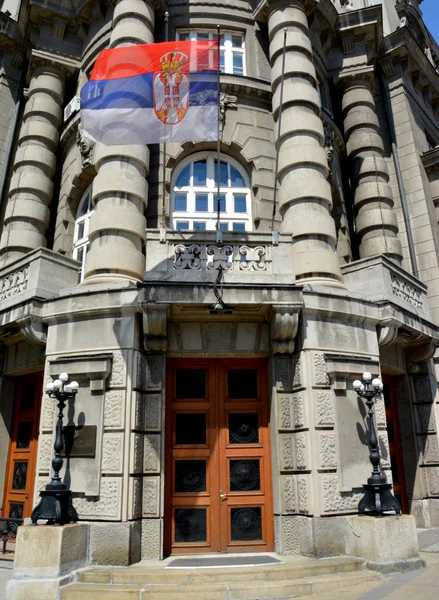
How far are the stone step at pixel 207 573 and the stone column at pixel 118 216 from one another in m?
6.35

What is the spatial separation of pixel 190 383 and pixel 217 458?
74.0 inches

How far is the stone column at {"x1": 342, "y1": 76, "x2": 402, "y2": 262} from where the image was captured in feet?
55.4

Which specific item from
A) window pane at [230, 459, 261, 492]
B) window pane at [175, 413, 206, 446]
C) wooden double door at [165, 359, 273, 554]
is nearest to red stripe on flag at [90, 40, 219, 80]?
wooden double door at [165, 359, 273, 554]

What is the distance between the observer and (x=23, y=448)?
14164mm

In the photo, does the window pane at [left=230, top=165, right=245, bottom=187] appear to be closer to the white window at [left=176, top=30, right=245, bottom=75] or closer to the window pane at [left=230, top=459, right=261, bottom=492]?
the white window at [left=176, top=30, right=245, bottom=75]

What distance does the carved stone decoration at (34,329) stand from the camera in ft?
39.2

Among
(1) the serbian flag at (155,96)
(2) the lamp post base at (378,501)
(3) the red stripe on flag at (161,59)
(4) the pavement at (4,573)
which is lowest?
(4) the pavement at (4,573)

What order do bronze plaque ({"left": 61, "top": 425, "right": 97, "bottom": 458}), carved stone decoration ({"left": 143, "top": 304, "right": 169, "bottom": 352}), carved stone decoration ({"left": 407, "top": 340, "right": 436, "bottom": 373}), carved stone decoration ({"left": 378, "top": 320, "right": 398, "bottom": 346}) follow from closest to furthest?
bronze plaque ({"left": 61, "top": 425, "right": 97, "bottom": 458})
carved stone decoration ({"left": 143, "top": 304, "right": 169, "bottom": 352})
carved stone decoration ({"left": 378, "top": 320, "right": 398, "bottom": 346})
carved stone decoration ({"left": 407, "top": 340, "right": 436, "bottom": 373})

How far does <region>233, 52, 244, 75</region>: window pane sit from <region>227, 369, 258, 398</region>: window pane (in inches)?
408

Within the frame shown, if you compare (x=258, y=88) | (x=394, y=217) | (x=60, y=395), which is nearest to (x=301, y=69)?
(x=258, y=88)

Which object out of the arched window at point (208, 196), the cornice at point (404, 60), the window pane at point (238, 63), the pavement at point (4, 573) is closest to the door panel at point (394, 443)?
the arched window at point (208, 196)

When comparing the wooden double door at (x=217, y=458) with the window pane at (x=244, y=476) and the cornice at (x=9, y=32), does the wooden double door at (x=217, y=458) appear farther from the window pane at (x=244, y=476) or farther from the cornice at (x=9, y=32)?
the cornice at (x=9, y=32)

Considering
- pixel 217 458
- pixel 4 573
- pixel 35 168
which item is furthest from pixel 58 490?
pixel 35 168

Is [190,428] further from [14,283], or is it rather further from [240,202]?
[240,202]
